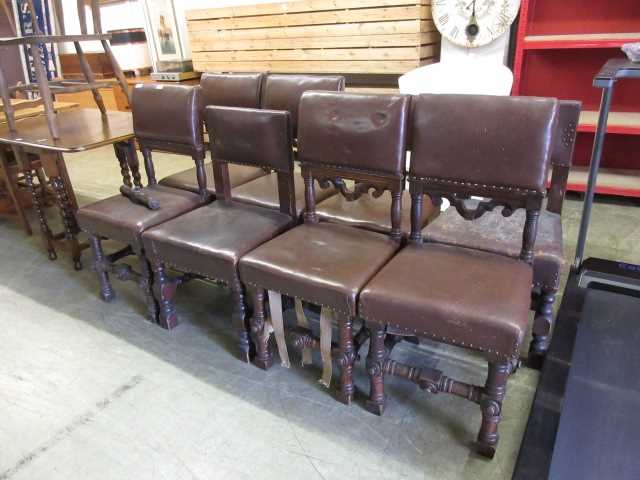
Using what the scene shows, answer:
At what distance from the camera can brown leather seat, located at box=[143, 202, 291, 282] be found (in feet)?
5.96

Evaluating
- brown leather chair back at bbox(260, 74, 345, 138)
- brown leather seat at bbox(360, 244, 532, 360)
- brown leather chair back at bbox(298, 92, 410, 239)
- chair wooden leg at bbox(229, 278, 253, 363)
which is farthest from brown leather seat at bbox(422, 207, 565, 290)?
brown leather chair back at bbox(260, 74, 345, 138)

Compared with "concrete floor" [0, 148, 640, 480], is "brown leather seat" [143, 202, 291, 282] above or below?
above

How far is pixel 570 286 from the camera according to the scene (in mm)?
2229

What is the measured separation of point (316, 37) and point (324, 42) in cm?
9

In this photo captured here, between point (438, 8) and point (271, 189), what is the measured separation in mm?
2083

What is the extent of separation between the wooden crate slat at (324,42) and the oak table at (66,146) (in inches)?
67.1

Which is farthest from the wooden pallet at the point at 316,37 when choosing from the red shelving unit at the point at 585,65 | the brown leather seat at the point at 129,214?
the brown leather seat at the point at 129,214

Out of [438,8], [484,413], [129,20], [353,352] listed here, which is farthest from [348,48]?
[129,20]

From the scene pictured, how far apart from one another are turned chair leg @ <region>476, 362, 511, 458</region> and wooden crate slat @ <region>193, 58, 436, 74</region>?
2802mm

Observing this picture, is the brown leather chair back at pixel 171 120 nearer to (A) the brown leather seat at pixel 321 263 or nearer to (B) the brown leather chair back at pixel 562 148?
(A) the brown leather seat at pixel 321 263

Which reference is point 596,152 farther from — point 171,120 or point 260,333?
point 171,120

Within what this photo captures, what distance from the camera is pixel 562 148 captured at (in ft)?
6.01

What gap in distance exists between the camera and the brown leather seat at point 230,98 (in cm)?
258

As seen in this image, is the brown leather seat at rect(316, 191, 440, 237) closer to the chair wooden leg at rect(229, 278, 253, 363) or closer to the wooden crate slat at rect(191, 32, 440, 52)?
the chair wooden leg at rect(229, 278, 253, 363)
